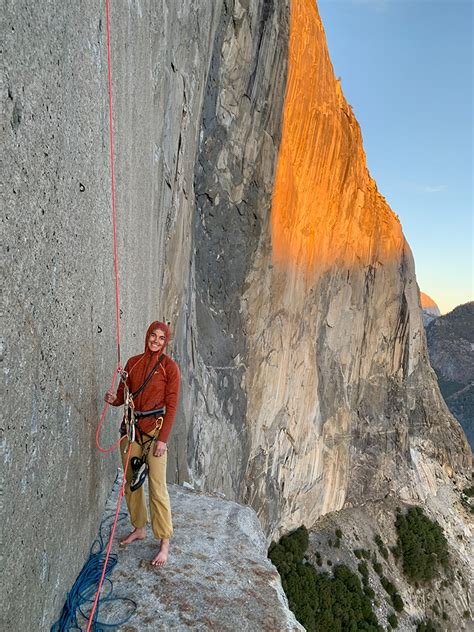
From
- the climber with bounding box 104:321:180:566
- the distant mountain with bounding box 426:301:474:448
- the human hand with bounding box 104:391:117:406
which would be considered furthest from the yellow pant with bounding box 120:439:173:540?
the distant mountain with bounding box 426:301:474:448

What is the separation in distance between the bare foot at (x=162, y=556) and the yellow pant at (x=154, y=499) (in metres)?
0.05

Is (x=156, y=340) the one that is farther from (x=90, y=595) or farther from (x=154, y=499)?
(x=90, y=595)

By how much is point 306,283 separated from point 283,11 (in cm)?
1115

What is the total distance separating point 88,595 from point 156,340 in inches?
63.9

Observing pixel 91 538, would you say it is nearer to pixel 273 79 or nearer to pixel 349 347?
pixel 273 79

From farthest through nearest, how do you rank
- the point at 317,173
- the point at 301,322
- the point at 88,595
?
the point at 301,322
the point at 317,173
the point at 88,595

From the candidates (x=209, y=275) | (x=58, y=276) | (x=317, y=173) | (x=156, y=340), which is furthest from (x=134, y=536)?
(x=317, y=173)

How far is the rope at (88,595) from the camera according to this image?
103 inches

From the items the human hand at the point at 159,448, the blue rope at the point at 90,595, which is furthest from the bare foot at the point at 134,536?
the human hand at the point at 159,448

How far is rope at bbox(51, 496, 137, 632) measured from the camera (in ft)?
8.61

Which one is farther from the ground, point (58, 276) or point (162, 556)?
point (58, 276)

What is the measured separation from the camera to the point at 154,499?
11.3 feet

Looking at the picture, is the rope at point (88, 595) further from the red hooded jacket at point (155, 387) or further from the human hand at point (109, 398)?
the human hand at point (109, 398)

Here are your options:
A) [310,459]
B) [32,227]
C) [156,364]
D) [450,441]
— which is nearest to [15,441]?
[32,227]
